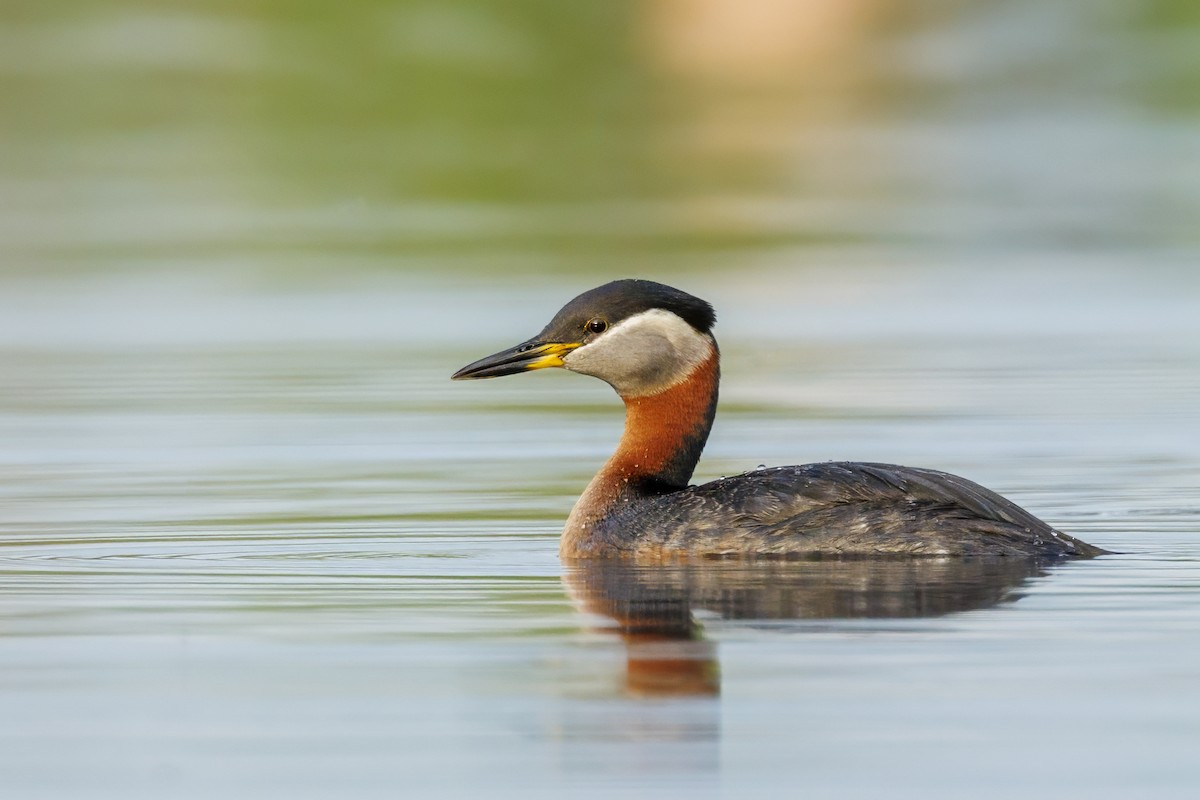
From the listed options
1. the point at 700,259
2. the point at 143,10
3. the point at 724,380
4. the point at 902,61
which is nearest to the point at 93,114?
the point at 143,10

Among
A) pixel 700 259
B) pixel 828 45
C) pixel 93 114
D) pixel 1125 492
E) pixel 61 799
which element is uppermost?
pixel 828 45

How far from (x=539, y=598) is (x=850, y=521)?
1.59 m


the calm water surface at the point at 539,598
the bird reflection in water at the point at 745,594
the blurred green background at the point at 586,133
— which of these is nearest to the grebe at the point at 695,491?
the bird reflection in water at the point at 745,594

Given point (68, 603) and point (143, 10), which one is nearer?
point (68, 603)

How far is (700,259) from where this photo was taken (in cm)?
2767


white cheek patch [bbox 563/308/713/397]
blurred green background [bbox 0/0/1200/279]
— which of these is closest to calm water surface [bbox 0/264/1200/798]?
white cheek patch [bbox 563/308/713/397]

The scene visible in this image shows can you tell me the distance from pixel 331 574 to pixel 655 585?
138cm

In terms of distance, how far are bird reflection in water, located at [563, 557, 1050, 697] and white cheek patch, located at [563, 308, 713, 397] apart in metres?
1.14

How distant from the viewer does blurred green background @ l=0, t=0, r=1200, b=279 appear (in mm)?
30469

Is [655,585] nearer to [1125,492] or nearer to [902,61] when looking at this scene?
[1125,492]

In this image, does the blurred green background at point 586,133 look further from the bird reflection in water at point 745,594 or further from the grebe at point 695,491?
the bird reflection in water at point 745,594

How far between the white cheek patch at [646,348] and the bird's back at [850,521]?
90cm

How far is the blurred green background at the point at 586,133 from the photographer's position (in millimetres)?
30469

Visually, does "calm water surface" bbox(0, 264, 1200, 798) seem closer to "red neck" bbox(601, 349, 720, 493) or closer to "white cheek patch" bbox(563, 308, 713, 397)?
"red neck" bbox(601, 349, 720, 493)
